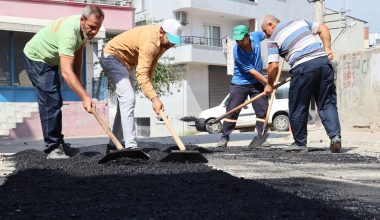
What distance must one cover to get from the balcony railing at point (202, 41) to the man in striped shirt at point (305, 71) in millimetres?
21068

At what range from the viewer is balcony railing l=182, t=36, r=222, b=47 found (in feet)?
89.8

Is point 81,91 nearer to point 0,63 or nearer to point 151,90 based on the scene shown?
point 151,90

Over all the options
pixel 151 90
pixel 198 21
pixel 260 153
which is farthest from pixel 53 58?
pixel 198 21

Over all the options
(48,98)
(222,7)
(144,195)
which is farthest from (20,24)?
(222,7)

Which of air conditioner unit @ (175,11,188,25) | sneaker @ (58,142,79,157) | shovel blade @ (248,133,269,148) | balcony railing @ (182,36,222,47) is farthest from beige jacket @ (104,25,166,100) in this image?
air conditioner unit @ (175,11,188,25)

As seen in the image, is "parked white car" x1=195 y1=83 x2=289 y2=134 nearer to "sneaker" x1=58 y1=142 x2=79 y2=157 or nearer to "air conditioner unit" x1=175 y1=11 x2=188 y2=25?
"air conditioner unit" x1=175 y1=11 x2=188 y2=25

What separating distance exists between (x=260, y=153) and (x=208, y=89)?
72.6 ft

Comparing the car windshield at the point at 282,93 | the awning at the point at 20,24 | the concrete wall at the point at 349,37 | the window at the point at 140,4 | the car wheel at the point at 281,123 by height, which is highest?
the window at the point at 140,4

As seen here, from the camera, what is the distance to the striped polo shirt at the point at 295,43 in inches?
244

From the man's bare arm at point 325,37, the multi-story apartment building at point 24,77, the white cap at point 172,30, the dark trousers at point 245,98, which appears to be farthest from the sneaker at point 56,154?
the multi-story apartment building at point 24,77

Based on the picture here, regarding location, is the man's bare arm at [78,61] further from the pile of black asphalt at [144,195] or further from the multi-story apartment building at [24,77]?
the multi-story apartment building at [24,77]

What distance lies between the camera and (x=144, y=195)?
322 cm

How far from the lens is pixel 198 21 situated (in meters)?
28.4

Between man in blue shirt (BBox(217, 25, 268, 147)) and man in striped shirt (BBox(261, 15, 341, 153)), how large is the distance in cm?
62
